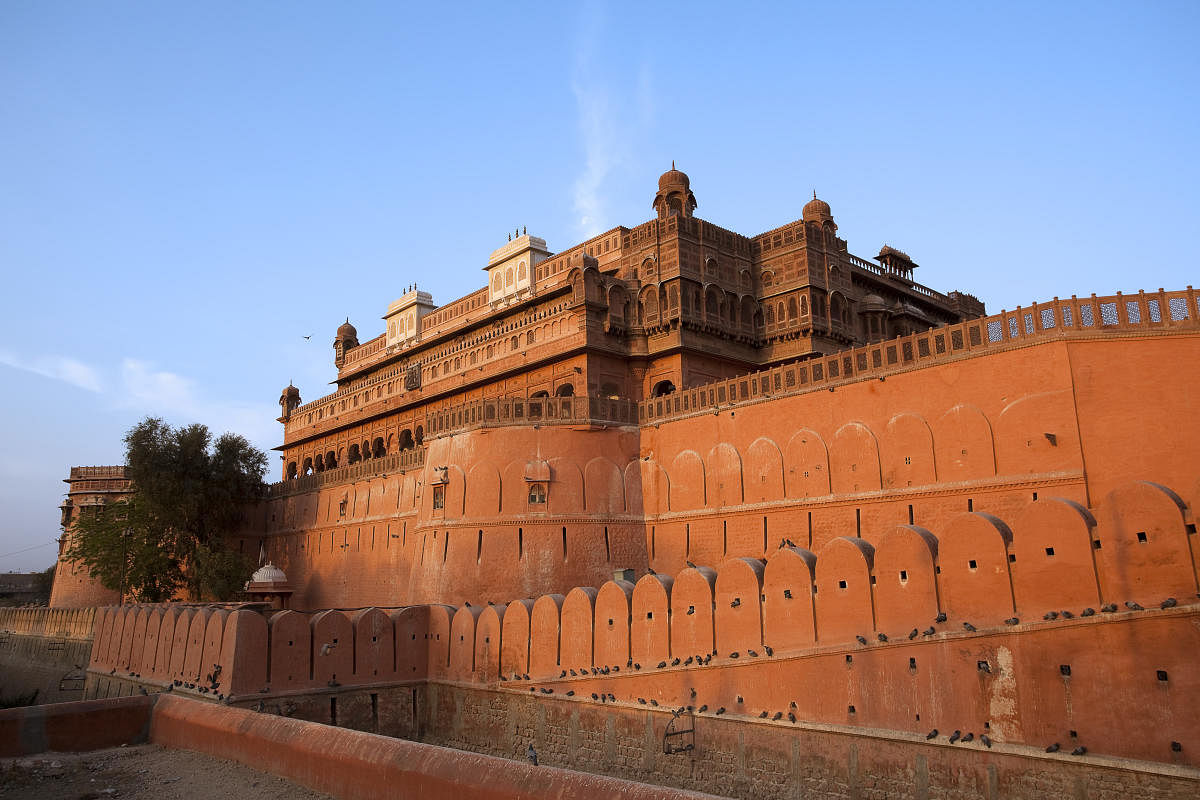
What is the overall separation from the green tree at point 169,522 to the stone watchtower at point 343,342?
1087 centimetres

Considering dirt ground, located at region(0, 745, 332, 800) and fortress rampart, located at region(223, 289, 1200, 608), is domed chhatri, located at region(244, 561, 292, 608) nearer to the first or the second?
fortress rampart, located at region(223, 289, 1200, 608)

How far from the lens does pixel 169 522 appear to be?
3675cm

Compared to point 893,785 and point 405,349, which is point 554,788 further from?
point 405,349

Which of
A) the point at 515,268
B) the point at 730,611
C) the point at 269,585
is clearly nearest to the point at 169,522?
the point at 269,585

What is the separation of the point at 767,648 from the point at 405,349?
A: 100ft

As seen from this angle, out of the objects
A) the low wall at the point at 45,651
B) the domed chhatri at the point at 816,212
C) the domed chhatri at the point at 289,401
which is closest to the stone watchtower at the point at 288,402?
the domed chhatri at the point at 289,401

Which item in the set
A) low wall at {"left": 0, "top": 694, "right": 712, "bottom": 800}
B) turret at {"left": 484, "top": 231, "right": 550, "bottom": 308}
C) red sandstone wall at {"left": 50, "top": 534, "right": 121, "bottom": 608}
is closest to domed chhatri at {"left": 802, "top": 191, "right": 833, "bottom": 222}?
turret at {"left": 484, "top": 231, "right": 550, "bottom": 308}

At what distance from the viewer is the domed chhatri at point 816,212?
3231 centimetres

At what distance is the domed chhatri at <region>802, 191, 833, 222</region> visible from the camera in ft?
106

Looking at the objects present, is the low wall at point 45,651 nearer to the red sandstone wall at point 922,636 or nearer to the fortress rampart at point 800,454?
the fortress rampart at point 800,454

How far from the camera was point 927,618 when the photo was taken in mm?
12375

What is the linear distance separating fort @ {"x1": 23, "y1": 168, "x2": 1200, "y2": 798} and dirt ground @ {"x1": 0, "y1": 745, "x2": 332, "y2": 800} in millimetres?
7003

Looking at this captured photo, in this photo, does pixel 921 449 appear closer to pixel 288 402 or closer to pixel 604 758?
pixel 604 758

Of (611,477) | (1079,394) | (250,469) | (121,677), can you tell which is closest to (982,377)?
(1079,394)
